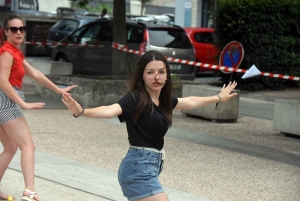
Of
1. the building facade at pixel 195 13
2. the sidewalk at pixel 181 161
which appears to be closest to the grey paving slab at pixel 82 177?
the sidewalk at pixel 181 161

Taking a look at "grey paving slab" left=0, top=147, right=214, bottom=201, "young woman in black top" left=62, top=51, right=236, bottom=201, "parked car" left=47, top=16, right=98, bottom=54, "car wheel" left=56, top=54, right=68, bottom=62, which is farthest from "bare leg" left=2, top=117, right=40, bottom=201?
"parked car" left=47, top=16, right=98, bottom=54

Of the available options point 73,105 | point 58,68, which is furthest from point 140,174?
point 58,68

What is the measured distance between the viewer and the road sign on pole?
47.7 ft

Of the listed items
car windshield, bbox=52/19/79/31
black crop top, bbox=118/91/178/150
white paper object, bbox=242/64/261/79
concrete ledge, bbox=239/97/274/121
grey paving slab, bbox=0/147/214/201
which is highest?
black crop top, bbox=118/91/178/150

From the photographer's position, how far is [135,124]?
4449 mm

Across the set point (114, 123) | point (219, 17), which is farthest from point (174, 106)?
point (219, 17)

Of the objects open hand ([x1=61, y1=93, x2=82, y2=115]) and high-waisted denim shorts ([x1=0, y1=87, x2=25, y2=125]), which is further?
high-waisted denim shorts ([x1=0, y1=87, x2=25, y2=125])

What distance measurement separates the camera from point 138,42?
17.0m

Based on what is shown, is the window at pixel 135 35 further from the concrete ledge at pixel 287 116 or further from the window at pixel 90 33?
the concrete ledge at pixel 287 116

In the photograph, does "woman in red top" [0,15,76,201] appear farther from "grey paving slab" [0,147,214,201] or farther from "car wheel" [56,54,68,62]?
"car wheel" [56,54,68,62]

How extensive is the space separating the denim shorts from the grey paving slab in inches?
79.8

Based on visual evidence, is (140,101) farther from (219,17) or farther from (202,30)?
(202,30)

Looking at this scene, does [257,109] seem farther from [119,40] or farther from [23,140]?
[23,140]

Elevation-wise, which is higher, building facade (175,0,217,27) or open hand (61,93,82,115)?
open hand (61,93,82,115)
